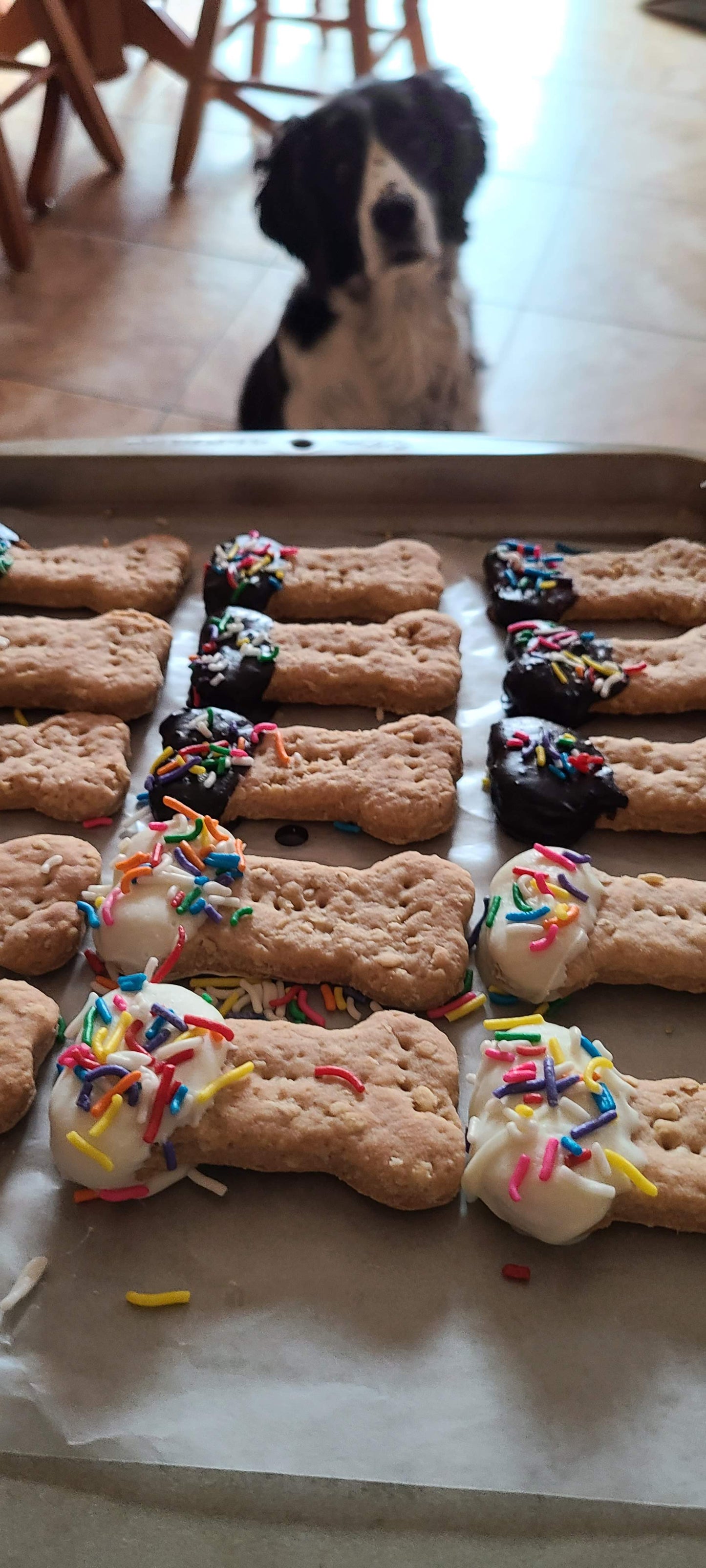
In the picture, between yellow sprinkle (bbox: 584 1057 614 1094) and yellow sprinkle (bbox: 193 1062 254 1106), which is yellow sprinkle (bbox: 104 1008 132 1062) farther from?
yellow sprinkle (bbox: 584 1057 614 1094)

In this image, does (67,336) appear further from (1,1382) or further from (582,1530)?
(582,1530)

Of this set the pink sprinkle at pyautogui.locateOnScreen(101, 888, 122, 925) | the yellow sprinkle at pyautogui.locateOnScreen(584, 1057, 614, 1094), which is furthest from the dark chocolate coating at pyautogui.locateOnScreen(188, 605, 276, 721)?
the yellow sprinkle at pyautogui.locateOnScreen(584, 1057, 614, 1094)

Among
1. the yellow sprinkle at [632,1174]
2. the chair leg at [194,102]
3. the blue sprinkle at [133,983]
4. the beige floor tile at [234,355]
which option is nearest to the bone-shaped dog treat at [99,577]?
the blue sprinkle at [133,983]

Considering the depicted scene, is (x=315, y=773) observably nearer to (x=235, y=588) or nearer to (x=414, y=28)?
(x=235, y=588)

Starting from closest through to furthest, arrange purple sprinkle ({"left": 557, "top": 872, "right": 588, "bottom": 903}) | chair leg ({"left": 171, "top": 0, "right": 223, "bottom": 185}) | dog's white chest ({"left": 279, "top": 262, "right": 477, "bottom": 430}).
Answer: purple sprinkle ({"left": 557, "top": 872, "right": 588, "bottom": 903}) → dog's white chest ({"left": 279, "top": 262, "right": 477, "bottom": 430}) → chair leg ({"left": 171, "top": 0, "right": 223, "bottom": 185})

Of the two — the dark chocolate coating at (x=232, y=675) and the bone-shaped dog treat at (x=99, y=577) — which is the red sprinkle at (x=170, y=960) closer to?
the dark chocolate coating at (x=232, y=675)

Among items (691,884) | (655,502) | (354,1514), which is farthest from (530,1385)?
(655,502)
